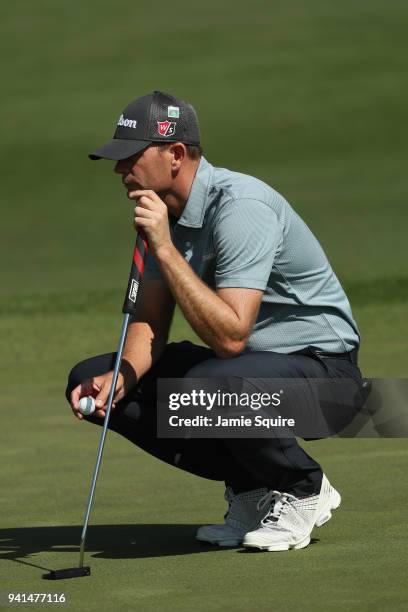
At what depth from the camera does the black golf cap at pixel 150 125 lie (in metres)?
4.64

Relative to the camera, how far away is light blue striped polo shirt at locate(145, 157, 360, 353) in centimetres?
454

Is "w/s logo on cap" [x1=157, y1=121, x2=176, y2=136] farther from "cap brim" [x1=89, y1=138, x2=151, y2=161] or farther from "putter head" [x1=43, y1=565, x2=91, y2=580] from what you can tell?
"putter head" [x1=43, y1=565, x2=91, y2=580]

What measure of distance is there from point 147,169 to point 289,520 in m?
1.15

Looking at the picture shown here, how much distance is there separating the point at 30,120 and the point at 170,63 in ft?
10.3

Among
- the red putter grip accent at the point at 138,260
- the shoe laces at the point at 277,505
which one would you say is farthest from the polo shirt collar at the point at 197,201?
the shoe laces at the point at 277,505

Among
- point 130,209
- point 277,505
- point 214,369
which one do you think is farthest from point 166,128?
point 130,209

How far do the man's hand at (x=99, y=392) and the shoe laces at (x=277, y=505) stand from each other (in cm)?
A: 56

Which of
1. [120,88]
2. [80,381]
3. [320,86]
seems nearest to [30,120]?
[120,88]

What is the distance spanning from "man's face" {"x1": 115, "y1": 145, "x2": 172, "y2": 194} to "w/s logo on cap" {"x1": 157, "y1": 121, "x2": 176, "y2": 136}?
5 centimetres

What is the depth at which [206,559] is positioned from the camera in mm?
4566

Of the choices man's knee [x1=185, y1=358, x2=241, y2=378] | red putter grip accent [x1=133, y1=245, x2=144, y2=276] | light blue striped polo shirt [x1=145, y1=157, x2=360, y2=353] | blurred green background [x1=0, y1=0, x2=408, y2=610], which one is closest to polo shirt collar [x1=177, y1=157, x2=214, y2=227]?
light blue striped polo shirt [x1=145, y1=157, x2=360, y2=353]

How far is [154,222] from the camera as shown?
4480 mm

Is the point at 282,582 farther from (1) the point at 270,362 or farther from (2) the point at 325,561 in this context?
(1) the point at 270,362

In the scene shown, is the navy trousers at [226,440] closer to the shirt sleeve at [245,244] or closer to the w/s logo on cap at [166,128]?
the shirt sleeve at [245,244]
